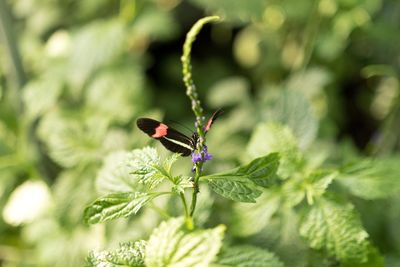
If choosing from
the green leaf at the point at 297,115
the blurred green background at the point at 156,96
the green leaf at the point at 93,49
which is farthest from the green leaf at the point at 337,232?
the green leaf at the point at 93,49

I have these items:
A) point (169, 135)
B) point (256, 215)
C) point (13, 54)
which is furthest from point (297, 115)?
point (13, 54)

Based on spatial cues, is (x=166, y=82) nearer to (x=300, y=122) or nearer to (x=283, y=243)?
(x=300, y=122)

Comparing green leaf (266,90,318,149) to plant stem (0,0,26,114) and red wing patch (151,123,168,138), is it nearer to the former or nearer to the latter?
red wing patch (151,123,168,138)

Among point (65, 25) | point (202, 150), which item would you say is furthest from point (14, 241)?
point (202, 150)

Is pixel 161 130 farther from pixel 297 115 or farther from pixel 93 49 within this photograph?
pixel 93 49

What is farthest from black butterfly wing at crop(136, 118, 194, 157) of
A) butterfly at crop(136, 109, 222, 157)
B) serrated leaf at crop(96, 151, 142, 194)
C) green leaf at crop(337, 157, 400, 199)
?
green leaf at crop(337, 157, 400, 199)
